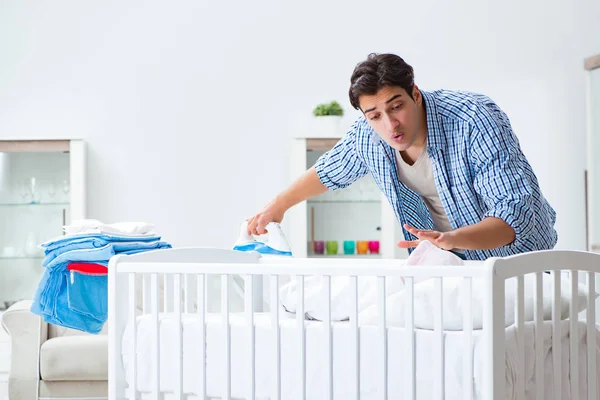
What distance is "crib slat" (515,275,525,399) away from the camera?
4.83 ft

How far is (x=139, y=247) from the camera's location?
213cm

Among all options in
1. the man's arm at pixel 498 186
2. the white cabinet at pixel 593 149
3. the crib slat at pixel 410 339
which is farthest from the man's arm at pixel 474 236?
the white cabinet at pixel 593 149

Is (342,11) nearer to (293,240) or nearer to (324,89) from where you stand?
(324,89)

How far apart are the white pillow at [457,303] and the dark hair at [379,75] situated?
0.47 m

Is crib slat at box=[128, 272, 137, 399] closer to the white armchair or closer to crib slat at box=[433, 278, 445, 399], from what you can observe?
crib slat at box=[433, 278, 445, 399]

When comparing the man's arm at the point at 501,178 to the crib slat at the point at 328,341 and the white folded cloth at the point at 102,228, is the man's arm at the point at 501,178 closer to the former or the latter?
the crib slat at the point at 328,341

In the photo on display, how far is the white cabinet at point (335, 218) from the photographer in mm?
3693

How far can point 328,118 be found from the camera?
3.74 metres

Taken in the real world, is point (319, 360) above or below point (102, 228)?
below

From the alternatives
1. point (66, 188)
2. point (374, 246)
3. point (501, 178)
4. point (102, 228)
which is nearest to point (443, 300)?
point (501, 178)

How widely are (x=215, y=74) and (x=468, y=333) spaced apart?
275cm

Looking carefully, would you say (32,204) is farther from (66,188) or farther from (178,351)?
(178,351)

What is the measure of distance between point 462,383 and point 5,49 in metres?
3.29

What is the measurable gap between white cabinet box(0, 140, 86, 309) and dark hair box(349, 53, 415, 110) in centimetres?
227
